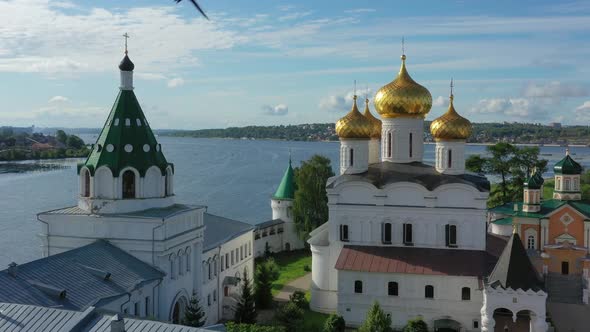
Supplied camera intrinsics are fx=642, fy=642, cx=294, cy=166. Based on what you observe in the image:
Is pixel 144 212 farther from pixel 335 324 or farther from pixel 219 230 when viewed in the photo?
pixel 335 324

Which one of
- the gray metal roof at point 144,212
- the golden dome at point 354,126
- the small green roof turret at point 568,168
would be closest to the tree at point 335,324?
the gray metal roof at point 144,212

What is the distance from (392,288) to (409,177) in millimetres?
3192

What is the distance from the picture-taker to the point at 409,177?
17.9 meters

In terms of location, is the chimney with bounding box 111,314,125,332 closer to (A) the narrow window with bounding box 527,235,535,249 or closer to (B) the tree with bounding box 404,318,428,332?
(B) the tree with bounding box 404,318,428,332

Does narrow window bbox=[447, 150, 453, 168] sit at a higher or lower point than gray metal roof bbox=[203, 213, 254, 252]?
higher

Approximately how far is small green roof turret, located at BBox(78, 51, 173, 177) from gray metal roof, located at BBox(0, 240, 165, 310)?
1.79m

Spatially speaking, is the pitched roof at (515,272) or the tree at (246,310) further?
the tree at (246,310)

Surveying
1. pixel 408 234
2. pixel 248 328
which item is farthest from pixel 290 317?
pixel 408 234

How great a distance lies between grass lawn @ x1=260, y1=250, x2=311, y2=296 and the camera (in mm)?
20703

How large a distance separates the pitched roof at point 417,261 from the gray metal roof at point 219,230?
3204 millimetres

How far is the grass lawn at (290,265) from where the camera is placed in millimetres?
20703

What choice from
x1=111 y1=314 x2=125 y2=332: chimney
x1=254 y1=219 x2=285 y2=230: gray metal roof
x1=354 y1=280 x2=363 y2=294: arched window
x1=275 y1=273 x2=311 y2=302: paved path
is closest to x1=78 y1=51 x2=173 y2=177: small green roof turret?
x1=354 y1=280 x2=363 y2=294: arched window

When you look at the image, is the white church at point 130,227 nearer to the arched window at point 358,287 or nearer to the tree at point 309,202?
the arched window at point 358,287

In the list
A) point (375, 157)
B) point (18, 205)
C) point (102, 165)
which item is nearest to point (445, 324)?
point (375, 157)
